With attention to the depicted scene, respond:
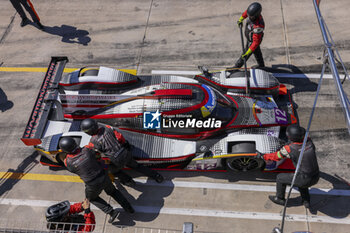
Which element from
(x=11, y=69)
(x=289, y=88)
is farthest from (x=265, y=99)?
(x=11, y=69)

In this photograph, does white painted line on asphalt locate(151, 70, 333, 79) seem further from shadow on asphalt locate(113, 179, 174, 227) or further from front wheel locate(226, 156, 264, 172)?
shadow on asphalt locate(113, 179, 174, 227)

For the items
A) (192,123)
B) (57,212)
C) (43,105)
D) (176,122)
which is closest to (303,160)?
(192,123)

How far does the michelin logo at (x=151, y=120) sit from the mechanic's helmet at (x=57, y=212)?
2346 millimetres

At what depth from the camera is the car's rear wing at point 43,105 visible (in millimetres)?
5988

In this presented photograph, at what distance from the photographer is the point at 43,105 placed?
666 cm

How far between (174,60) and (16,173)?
19.1ft

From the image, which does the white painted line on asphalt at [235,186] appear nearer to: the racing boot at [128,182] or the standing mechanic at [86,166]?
the racing boot at [128,182]

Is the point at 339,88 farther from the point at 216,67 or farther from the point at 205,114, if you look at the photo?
the point at 216,67

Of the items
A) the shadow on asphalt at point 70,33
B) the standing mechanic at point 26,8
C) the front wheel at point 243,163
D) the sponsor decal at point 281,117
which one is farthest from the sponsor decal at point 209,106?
the standing mechanic at point 26,8

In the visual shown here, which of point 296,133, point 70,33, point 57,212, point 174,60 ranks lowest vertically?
point 57,212

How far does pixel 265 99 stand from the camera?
694 cm

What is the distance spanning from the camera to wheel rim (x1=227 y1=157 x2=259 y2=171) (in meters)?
5.98

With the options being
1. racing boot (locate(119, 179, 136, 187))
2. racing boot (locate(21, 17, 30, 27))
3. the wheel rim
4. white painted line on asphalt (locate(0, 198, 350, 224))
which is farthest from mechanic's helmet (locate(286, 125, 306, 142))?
racing boot (locate(21, 17, 30, 27))

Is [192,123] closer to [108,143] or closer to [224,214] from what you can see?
[108,143]
